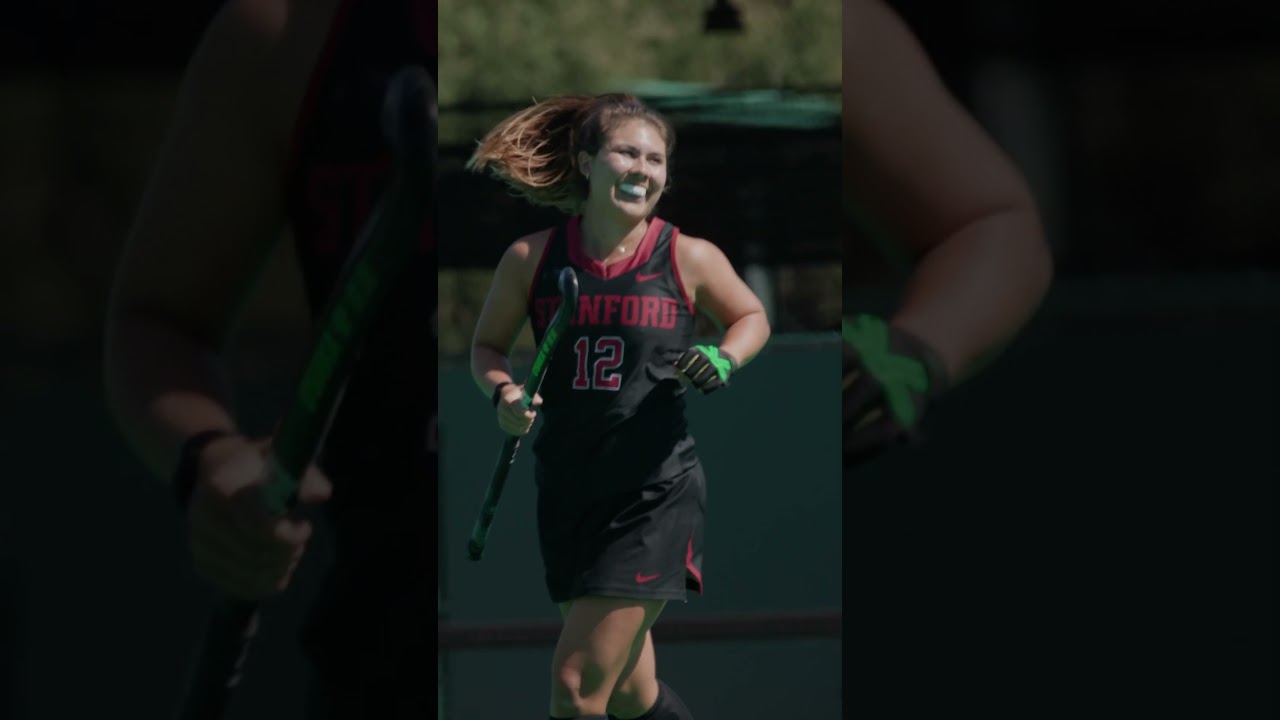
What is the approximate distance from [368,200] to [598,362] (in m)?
0.64

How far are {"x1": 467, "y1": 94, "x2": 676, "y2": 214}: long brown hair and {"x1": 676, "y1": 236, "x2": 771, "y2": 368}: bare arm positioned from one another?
22 cm

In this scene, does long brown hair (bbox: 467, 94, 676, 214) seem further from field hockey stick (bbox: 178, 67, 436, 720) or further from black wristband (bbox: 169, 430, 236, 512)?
black wristband (bbox: 169, 430, 236, 512)

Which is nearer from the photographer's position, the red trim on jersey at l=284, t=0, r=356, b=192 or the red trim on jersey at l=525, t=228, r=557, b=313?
the red trim on jersey at l=525, t=228, r=557, b=313

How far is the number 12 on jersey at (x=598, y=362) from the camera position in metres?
3.80

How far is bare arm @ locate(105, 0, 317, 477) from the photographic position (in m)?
4.02

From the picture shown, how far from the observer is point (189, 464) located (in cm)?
410

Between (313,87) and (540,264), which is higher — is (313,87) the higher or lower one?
the higher one

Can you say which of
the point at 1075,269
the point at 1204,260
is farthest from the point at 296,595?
the point at 1204,260

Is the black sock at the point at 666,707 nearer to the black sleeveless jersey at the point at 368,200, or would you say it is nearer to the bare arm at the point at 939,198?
the black sleeveless jersey at the point at 368,200

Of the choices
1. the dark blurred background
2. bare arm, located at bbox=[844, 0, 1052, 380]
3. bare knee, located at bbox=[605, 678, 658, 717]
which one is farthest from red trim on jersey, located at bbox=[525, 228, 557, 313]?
bare knee, located at bbox=[605, 678, 658, 717]

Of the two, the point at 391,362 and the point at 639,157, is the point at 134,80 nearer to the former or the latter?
the point at 391,362

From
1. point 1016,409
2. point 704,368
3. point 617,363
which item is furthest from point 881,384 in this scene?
point 617,363

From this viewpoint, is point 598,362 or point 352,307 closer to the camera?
point 598,362

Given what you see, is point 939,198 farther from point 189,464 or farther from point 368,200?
point 189,464
